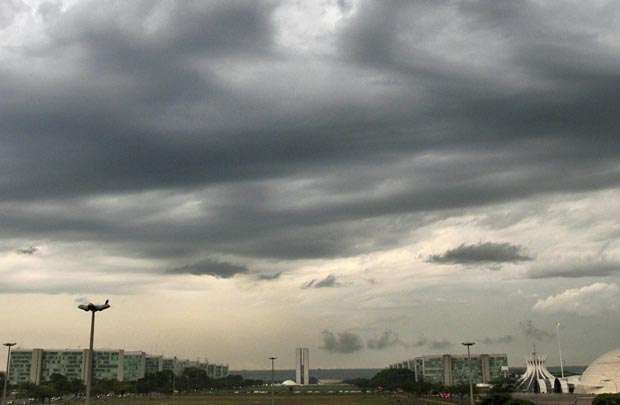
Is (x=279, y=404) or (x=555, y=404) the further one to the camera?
(x=279, y=404)

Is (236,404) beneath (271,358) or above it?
beneath

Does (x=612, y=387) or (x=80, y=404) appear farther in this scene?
(x=612, y=387)

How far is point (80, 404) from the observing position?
161250 mm

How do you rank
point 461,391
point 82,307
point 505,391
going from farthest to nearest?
point 461,391
point 505,391
point 82,307

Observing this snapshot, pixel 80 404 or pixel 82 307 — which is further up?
pixel 82 307

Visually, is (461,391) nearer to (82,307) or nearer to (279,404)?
(279,404)

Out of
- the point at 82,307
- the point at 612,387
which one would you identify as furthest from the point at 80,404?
the point at 612,387

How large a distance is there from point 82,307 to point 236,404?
359 feet

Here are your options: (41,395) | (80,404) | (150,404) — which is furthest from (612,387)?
(41,395)

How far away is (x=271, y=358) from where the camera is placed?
128000mm

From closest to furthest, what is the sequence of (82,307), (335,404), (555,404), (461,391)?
(82,307) → (555,404) → (335,404) → (461,391)

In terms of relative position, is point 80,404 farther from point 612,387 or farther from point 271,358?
point 612,387

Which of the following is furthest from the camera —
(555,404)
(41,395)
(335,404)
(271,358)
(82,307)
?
(41,395)

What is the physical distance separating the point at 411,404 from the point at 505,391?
57.8 m
